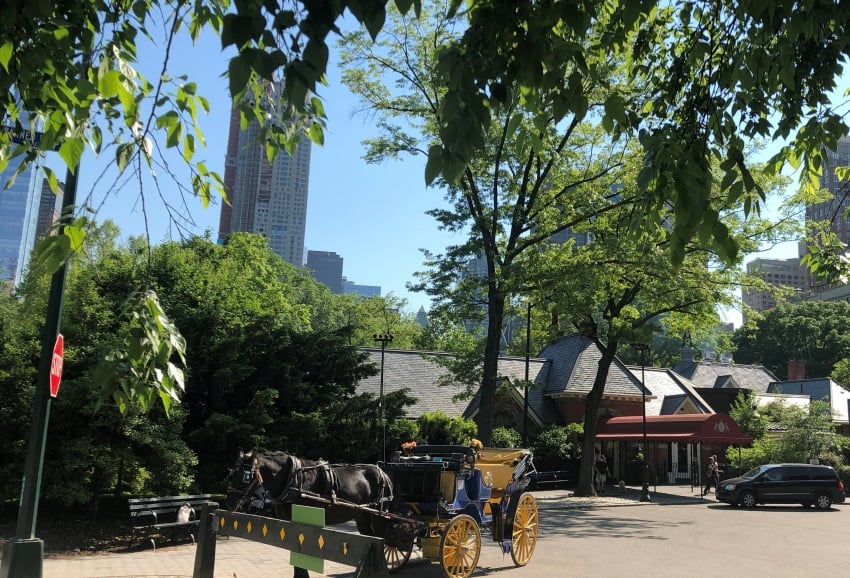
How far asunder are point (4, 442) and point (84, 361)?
199 centimetres

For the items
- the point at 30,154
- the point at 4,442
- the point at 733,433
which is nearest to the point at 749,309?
the point at 733,433

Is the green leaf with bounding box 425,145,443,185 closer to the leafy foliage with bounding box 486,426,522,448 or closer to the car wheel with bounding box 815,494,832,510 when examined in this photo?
the leafy foliage with bounding box 486,426,522,448

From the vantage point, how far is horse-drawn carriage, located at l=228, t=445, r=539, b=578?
1019cm

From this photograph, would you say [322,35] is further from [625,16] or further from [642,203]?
[642,203]

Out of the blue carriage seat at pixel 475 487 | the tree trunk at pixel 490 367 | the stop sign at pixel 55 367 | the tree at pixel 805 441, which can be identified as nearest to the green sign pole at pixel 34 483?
the stop sign at pixel 55 367

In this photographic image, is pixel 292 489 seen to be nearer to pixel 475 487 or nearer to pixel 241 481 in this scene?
pixel 241 481

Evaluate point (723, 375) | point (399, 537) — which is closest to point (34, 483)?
point (399, 537)

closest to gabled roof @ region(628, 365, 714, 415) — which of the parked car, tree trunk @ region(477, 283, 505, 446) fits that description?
the parked car

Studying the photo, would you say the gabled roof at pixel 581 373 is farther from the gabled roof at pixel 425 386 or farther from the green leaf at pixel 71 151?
the green leaf at pixel 71 151

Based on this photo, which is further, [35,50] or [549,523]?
[549,523]

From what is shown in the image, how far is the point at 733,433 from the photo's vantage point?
3288cm

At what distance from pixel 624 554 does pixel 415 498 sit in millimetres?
5580

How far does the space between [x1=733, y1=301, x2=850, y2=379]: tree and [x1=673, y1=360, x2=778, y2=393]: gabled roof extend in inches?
947

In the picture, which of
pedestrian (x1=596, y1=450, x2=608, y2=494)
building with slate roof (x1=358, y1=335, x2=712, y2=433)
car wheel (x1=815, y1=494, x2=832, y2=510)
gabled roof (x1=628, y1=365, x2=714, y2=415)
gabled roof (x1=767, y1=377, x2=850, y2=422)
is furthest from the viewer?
gabled roof (x1=767, y1=377, x2=850, y2=422)
